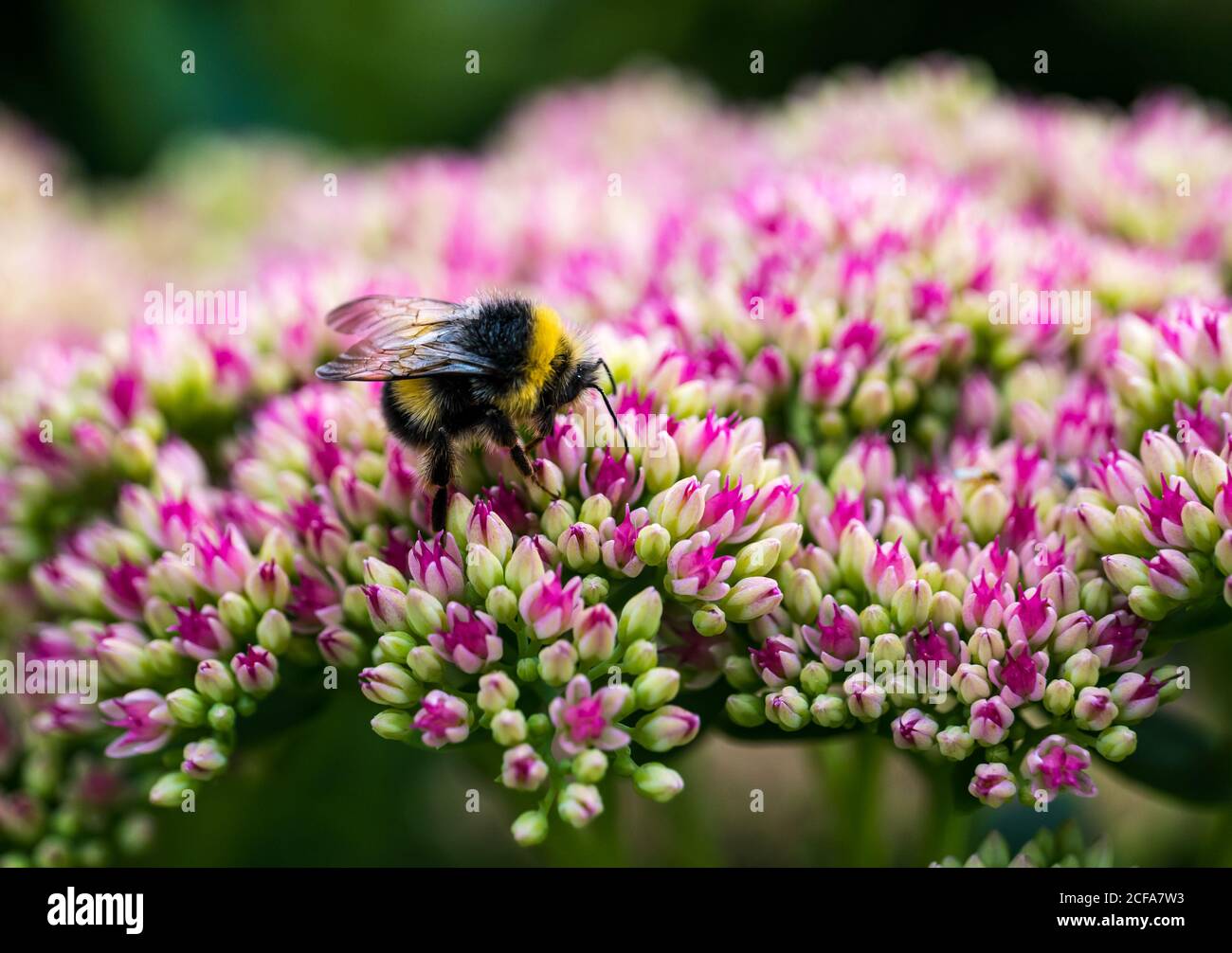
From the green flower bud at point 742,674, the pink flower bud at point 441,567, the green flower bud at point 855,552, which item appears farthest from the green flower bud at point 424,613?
the green flower bud at point 855,552

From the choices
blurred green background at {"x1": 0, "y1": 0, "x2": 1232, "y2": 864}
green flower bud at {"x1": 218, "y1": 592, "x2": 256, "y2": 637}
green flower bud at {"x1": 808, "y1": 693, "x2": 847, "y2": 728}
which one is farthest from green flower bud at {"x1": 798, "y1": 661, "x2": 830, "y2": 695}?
blurred green background at {"x1": 0, "y1": 0, "x2": 1232, "y2": 864}

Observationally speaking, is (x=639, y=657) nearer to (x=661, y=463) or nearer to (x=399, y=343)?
(x=661, y=463)

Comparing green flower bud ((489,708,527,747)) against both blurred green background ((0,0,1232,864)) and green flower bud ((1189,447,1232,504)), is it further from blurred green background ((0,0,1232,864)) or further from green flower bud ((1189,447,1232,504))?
blurred green background ((0,0,1232,864))

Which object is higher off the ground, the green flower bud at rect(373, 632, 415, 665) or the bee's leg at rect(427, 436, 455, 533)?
the bee's leg at rect(427, 436, 455, 533)

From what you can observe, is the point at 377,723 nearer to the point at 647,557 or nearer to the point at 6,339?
the point at 647,557

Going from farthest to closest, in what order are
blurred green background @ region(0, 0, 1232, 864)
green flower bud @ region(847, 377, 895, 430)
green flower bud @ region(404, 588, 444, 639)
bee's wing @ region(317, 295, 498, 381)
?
blurred green background @ region(0, 0, 1232, 864) → green flower bud @ region(847, 377, 895, 430) → bee's wing @ region(317, 295, 498, 381) → green flower bud @ region(404, 588, 444, 639)

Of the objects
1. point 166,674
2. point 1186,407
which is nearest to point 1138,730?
point 1186,407

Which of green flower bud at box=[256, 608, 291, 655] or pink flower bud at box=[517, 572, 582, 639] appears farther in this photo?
green flower bud at box=[256, 608, 291, 655]

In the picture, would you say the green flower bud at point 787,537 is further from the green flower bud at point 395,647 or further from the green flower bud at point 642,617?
the green flower bud at point 395,647
